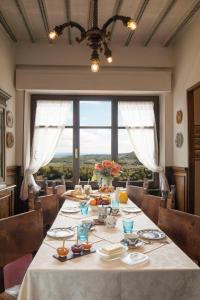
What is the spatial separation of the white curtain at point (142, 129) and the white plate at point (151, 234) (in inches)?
126

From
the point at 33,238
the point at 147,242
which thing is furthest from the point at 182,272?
the point at 33,238

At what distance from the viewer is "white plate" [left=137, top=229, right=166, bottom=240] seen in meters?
1.79

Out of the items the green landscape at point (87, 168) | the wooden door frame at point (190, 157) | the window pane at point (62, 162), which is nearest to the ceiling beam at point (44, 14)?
the window pane at point (62, 162)

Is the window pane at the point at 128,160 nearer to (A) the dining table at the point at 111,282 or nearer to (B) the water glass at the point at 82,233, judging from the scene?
(B) the water glass at the point at 82,233

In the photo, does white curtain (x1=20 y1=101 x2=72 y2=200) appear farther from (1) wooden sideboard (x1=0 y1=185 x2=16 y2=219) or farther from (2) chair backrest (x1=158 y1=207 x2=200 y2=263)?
(2) chair backrest (x1=158 y1=207 x2=200 y2=263)

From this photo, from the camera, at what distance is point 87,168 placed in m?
5.25

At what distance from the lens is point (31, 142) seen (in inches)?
201

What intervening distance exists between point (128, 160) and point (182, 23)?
2.36m

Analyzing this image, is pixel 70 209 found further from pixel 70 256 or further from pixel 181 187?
pixel 181 187

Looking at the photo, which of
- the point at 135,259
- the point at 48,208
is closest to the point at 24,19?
the point at 48,208

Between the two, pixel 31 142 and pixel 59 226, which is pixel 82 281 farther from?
pixel 31 142

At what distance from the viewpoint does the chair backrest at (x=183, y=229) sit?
5.72 ft

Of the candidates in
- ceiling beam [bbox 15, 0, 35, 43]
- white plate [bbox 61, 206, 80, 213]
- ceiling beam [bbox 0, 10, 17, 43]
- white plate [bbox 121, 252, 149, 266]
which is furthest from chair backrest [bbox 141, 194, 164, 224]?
ceiling beam [bbox 0, 10, 17, 43]

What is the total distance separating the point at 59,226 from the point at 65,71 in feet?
10.8
